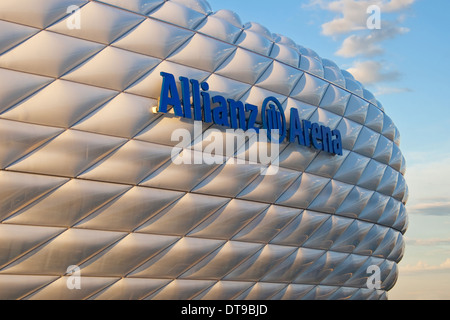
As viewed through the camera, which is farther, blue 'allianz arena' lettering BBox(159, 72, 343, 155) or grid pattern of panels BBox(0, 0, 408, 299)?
blue 'allianz arena' lettering BBox(159, 72, 343, 155)

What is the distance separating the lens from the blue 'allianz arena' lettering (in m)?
9.85

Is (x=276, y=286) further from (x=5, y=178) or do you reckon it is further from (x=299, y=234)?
(x=5, y=178)

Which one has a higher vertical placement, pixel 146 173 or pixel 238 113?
pixel 238 113

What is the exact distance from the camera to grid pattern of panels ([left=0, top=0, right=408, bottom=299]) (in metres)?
8.53

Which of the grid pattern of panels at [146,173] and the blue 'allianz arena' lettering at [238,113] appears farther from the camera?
the blue 'allianz arena' lettering at [238,113]

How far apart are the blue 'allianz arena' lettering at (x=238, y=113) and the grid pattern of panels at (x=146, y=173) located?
0.71 feet

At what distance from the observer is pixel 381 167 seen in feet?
49.7

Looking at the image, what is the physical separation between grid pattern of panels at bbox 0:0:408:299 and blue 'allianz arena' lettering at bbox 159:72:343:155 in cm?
22

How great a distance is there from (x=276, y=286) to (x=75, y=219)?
5.49 metres

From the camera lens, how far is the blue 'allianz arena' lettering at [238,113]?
9850 mm

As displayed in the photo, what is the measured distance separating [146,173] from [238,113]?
2673mm

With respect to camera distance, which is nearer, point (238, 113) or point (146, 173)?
point (146, 173)

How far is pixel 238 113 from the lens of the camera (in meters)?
10.9

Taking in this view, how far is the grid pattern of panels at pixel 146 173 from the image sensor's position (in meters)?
8.53
